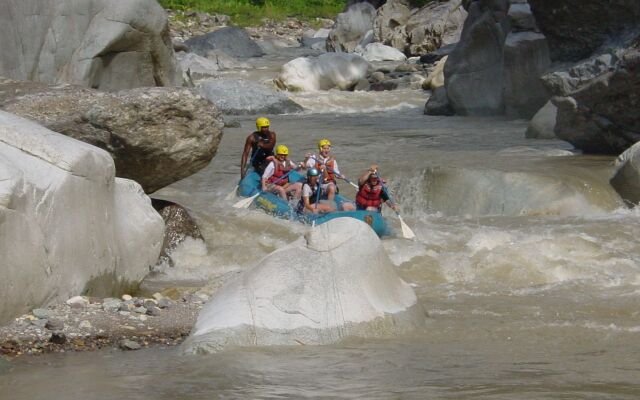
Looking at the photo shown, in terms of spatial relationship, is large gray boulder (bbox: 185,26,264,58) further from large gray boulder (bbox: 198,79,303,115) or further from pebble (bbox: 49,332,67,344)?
pebble (bbox: 49,332,67,344)

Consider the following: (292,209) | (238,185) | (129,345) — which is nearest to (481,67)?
(238,185)

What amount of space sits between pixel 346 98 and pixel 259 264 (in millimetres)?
16806

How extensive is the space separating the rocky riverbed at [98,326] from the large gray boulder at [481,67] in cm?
1339

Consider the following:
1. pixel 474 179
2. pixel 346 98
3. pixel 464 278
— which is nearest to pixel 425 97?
pixel 346 98

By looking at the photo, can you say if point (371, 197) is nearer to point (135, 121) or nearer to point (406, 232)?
point (406, 232)

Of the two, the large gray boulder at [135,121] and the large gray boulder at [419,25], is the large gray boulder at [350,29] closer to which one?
the large gray boulder at [419,25]

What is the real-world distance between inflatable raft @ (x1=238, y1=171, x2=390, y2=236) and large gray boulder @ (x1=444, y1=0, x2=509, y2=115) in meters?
8.22

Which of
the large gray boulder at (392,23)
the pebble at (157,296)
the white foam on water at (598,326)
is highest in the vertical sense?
the white foam on water at (598,326)

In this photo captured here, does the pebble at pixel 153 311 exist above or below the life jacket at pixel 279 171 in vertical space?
above

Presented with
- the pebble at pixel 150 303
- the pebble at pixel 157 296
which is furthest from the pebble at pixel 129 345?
the pebble at pixel 157 296

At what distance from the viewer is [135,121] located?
392 inches

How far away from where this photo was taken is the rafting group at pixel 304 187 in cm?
1212

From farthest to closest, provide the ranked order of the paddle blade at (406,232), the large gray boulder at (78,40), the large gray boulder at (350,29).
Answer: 1. the large gray boulder at (350,29)
2. the large gray boulder at (78,40)
3. the paddle blade at (406,232)

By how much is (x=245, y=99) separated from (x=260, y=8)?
21.3 metres
